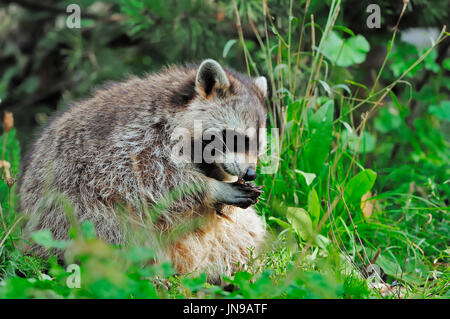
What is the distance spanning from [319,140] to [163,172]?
1.50 metres

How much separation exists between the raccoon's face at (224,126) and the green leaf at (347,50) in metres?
1.43

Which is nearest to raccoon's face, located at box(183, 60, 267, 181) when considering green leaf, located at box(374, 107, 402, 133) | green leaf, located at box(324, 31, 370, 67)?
green leaf, located at box(324, 31, 370, 67)

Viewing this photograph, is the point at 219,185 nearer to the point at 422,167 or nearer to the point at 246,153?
the point at 246,153

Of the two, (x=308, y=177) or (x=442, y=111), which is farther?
(x=442, y=111)

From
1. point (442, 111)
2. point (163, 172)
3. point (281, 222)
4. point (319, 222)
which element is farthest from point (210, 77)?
point (442, 111)

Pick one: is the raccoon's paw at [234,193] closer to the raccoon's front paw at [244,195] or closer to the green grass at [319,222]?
the raccoon's front paw at [244,195]

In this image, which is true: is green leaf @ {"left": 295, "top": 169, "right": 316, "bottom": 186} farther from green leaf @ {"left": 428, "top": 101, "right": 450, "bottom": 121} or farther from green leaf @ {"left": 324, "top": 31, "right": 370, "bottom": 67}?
green leaf @ {"left": 428, "top": 101, "right": 450, "bottom": 121}

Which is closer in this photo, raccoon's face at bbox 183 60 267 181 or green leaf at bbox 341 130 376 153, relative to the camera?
raccoon's face at bbox 183 60 267 181

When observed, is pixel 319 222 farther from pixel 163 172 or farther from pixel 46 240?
pixel 46 240

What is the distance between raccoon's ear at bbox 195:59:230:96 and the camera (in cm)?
393

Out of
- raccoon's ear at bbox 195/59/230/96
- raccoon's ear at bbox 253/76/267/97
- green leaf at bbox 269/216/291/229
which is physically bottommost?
green leaf at bbox 269/216/291/229

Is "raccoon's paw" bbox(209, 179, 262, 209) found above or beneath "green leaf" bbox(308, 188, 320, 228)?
above

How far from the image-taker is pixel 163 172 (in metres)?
3.80

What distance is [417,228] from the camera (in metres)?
4.53
